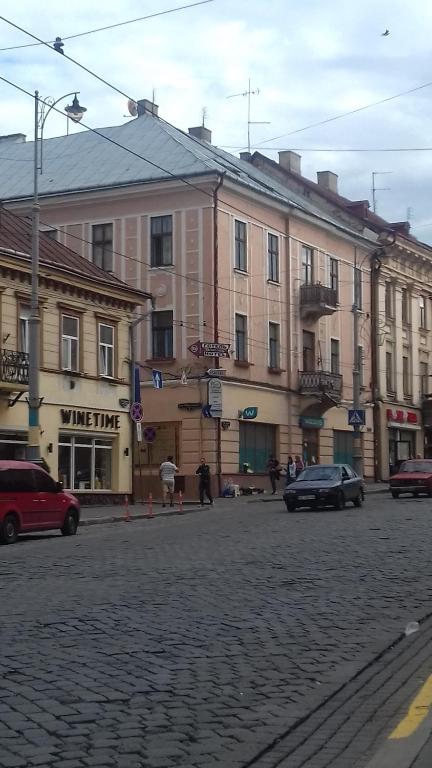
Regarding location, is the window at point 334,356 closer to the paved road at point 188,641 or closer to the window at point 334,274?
the window at point 334,274

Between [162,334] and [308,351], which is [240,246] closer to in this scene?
[162,334]

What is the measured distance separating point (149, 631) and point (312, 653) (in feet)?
5.95

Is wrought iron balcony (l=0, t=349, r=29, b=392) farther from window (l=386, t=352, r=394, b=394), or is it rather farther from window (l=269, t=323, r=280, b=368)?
window (l=386, t=352, r=394, b=394)

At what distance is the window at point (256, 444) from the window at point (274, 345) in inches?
114

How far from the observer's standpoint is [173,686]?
326 inches

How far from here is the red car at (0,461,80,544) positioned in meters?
24.0

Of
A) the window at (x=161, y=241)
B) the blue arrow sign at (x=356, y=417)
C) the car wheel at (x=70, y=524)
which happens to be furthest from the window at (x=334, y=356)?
the car wheel at (x=70, y=524)

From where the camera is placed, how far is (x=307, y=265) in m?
52.8

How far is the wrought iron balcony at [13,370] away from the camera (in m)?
33.3

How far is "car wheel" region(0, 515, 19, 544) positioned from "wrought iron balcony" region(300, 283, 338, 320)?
28953mm

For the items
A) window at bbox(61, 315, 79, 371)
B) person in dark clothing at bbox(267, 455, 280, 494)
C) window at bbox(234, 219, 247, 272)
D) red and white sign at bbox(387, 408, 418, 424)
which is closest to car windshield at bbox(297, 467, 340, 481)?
window at bbox(61, 315, 79, 371)

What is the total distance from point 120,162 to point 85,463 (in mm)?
16197

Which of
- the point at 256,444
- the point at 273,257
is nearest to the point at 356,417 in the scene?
the point at 256,444

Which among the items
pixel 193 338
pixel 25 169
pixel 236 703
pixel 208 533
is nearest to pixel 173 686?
pixel 236 703
